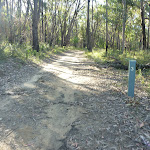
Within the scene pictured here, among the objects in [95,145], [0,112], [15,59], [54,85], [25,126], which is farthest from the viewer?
[15,59]

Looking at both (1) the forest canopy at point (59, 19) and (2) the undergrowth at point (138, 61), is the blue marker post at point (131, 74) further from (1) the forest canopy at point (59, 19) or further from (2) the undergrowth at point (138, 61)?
(1) the forest canopy at point (59, 19)

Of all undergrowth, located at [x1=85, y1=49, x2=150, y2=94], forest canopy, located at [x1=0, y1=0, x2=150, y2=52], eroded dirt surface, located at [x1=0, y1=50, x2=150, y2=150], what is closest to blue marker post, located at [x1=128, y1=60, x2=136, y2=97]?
eroded dirt surface, located at [x1=0, y1=50, x2=150, y2=150]

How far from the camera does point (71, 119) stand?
12.7 ft

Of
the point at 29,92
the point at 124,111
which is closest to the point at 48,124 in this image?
the point at 124,111

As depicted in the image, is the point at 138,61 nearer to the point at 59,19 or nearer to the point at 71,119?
the point at 71,119

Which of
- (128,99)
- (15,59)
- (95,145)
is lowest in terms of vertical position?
(95,145)

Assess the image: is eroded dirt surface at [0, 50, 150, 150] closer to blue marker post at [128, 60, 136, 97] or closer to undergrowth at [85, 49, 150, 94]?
blue marker post at [128, 60, 136, 97]

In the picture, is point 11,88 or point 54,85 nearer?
point 11,88

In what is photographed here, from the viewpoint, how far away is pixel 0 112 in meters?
4.13

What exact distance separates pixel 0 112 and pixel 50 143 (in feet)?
6.00

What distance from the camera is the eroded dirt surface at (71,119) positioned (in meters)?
3.00

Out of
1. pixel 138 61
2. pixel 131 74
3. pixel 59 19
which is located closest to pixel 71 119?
pixel 131 74

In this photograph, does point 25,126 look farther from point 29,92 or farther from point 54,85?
point 54,85

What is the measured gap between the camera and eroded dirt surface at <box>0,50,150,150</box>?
9.84 ft
